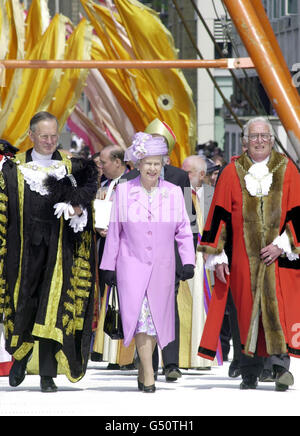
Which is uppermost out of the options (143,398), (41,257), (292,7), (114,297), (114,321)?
(292,7)

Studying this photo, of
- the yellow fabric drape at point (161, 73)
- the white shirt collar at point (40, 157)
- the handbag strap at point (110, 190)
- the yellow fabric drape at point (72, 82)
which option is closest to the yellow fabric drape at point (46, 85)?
the yellow fabric drape at point (72, 82)

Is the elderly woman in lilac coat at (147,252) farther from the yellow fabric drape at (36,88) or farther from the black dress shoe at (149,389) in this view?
the yellow fabric drape at (36,88)

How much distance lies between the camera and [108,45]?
19.6m

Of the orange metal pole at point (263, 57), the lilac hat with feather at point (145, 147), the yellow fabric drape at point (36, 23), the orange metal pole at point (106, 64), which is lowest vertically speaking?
the lilac hat with feather at point (145, 147)

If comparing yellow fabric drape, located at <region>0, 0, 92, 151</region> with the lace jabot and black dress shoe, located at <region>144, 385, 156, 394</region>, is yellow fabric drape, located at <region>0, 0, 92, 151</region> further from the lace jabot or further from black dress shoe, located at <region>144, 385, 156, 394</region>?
black dress shoe, located at <region>144, 385, 156, 394</region>

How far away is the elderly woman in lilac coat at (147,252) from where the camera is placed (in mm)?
9906

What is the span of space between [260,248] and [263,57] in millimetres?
1590

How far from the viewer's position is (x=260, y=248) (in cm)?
1004

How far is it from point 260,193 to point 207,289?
2.32m

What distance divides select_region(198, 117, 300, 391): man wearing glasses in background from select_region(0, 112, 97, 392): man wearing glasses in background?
95cm

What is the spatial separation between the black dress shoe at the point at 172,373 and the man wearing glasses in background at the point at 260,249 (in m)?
0.80


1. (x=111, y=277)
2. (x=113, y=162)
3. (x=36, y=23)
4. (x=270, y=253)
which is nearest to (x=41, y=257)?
(x=111, y=277)

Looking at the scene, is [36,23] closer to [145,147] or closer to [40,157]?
[40,157]
